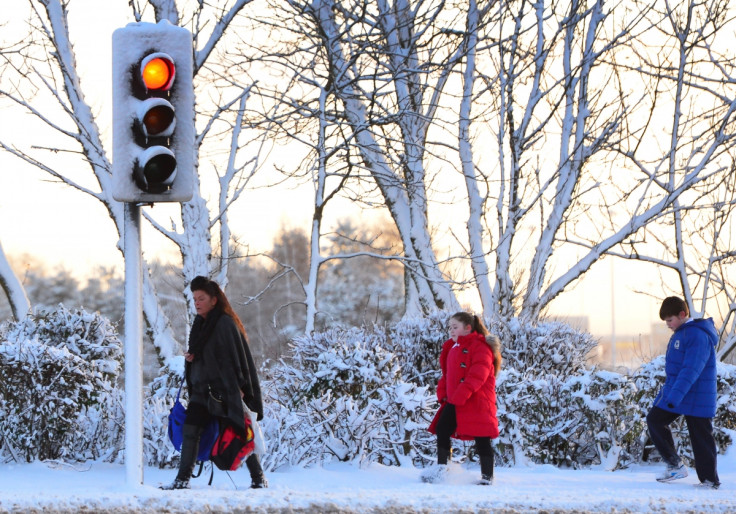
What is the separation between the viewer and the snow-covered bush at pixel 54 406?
8.30 meters

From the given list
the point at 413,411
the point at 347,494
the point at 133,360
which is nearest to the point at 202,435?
the point at 133,360

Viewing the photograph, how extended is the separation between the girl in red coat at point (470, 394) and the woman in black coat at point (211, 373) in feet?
5.76

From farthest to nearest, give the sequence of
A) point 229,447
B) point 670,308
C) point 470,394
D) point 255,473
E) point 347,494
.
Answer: point 670,308 < point 470,394 < point 255,473 < point 229,447 < point 347,494

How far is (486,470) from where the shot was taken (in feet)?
25.0

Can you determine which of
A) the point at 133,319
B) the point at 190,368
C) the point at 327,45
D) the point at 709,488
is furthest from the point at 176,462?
the point at 327,45

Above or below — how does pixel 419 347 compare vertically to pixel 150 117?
below

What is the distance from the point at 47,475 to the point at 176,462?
105cm

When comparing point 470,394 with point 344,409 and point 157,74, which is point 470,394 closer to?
point 344,409

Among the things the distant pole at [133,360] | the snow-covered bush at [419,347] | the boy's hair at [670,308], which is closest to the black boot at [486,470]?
the boy's hair at [670,308]

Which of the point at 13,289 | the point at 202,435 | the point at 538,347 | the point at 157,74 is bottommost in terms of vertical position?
the point at 202,435

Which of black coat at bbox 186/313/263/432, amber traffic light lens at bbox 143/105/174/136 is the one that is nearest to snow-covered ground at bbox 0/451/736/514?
black coat at bbox 186/313/263/432

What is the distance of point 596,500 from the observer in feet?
19.5

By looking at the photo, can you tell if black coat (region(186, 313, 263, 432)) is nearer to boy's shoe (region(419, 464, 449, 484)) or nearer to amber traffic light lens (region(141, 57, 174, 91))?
amber traffic light lens (region(141, 57, 174, 91))

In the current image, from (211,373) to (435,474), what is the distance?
2.12 metres
